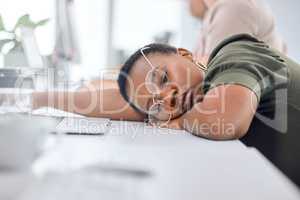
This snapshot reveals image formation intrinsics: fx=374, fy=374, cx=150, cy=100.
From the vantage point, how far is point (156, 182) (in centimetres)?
52

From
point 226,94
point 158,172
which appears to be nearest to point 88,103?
point 226,94

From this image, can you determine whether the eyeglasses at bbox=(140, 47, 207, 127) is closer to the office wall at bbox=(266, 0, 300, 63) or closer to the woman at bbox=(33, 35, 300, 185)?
the woman at bbox=(33, 35, 300, 185)

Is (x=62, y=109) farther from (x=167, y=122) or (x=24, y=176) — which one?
(x=24, y=176)

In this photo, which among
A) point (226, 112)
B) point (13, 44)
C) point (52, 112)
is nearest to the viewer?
point (226, 112)

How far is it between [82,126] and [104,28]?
2469 mm

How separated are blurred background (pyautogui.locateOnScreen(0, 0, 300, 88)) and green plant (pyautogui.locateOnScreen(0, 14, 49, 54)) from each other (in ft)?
0.07

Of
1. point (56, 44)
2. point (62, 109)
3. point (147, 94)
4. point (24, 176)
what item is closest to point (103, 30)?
point (56, 44)

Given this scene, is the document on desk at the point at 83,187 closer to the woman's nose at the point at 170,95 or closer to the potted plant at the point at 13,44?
the woman's nose at the point at 170,95

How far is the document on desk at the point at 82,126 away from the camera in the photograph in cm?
86

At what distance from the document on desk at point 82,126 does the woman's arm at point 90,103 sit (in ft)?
0.21

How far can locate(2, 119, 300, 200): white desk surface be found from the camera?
1.57ft

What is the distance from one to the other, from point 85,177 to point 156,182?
0.32 feet

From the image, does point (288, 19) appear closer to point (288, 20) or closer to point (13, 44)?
point (288, 20)

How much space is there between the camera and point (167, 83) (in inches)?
37.3
